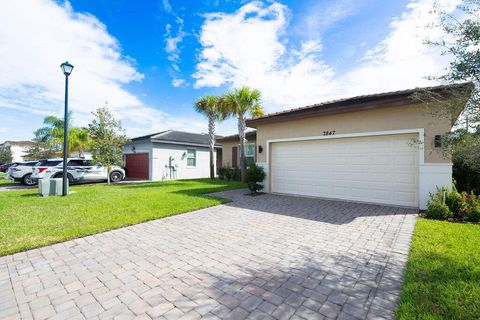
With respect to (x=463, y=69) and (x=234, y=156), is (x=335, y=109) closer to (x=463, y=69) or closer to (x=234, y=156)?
(x=463, y=69)

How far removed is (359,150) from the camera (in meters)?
7.61

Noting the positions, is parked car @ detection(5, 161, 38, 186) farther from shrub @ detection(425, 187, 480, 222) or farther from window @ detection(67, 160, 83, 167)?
shrub @ detection(425, 187, 480, 222)

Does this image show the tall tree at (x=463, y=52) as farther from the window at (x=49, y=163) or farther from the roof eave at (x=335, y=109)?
the window at (x=49, y=163)

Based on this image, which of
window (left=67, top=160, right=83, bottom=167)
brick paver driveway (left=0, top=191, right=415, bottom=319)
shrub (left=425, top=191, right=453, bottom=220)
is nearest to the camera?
brick paver driveway (left=0, top=191, right=415, bottom=319)

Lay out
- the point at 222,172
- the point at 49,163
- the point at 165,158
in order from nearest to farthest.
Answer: the point at 49,163
the point at 222,172
the point at 165,158

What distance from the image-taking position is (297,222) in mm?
5410

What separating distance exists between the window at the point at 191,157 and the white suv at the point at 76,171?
534 centimetres

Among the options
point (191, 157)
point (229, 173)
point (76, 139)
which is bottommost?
point (229, 173)

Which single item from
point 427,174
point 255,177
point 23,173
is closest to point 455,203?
point 427,174

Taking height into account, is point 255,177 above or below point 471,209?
above

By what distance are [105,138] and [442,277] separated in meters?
15.6

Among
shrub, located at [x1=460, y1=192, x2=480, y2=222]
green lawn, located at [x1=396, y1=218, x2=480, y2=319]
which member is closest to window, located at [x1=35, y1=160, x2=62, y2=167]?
green lawn, located at [x1=396, y1=218, x2=480, y2=319]

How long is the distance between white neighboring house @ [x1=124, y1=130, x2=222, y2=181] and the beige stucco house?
9.59m

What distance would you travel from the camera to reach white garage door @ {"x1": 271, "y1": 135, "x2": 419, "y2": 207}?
22.4 feet
